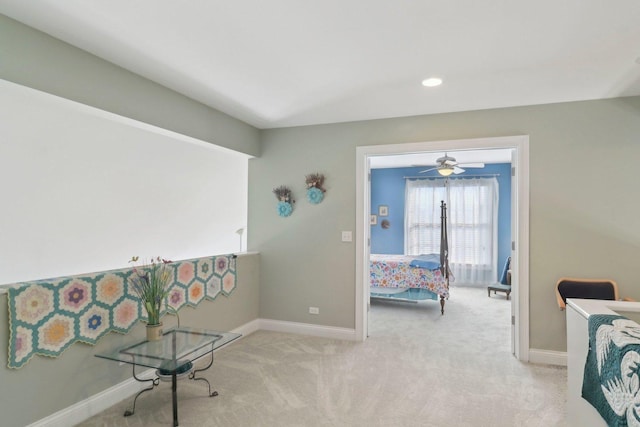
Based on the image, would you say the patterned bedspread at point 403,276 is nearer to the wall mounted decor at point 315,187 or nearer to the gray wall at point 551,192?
the gray wall at point 551,192

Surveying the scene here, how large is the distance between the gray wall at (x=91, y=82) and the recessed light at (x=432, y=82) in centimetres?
208

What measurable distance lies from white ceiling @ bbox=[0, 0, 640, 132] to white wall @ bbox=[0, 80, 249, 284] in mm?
531

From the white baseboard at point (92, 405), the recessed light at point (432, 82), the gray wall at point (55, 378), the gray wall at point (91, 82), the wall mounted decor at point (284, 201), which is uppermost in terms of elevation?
the recessed light at point (432, 82)

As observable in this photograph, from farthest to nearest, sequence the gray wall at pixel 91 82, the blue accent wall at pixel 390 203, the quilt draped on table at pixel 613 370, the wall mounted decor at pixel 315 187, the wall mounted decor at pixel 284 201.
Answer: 1. the blue accent wall at pixel 390 203
2. the wall mounted decor at pixel 284 201
3. the wall mounted decor at pixel 315 187
4. the gray wall at pixel 91 82
5. the quilt draped on table at pixel 613 370

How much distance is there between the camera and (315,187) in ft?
13.7

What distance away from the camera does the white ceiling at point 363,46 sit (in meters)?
1.93

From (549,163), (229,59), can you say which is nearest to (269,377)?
(229,59)

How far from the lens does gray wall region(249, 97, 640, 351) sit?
322 cm

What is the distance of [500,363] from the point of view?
3.38m

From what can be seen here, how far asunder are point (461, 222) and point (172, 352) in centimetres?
630

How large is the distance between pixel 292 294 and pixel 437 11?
326cm

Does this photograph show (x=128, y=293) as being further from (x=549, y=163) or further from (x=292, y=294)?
(x=549, y=163)

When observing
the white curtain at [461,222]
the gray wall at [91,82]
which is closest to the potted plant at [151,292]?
the gray wall at [91,82]

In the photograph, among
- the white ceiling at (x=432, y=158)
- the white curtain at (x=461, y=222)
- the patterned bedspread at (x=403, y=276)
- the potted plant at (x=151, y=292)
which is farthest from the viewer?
the white curtain at (x=461, y=222)
